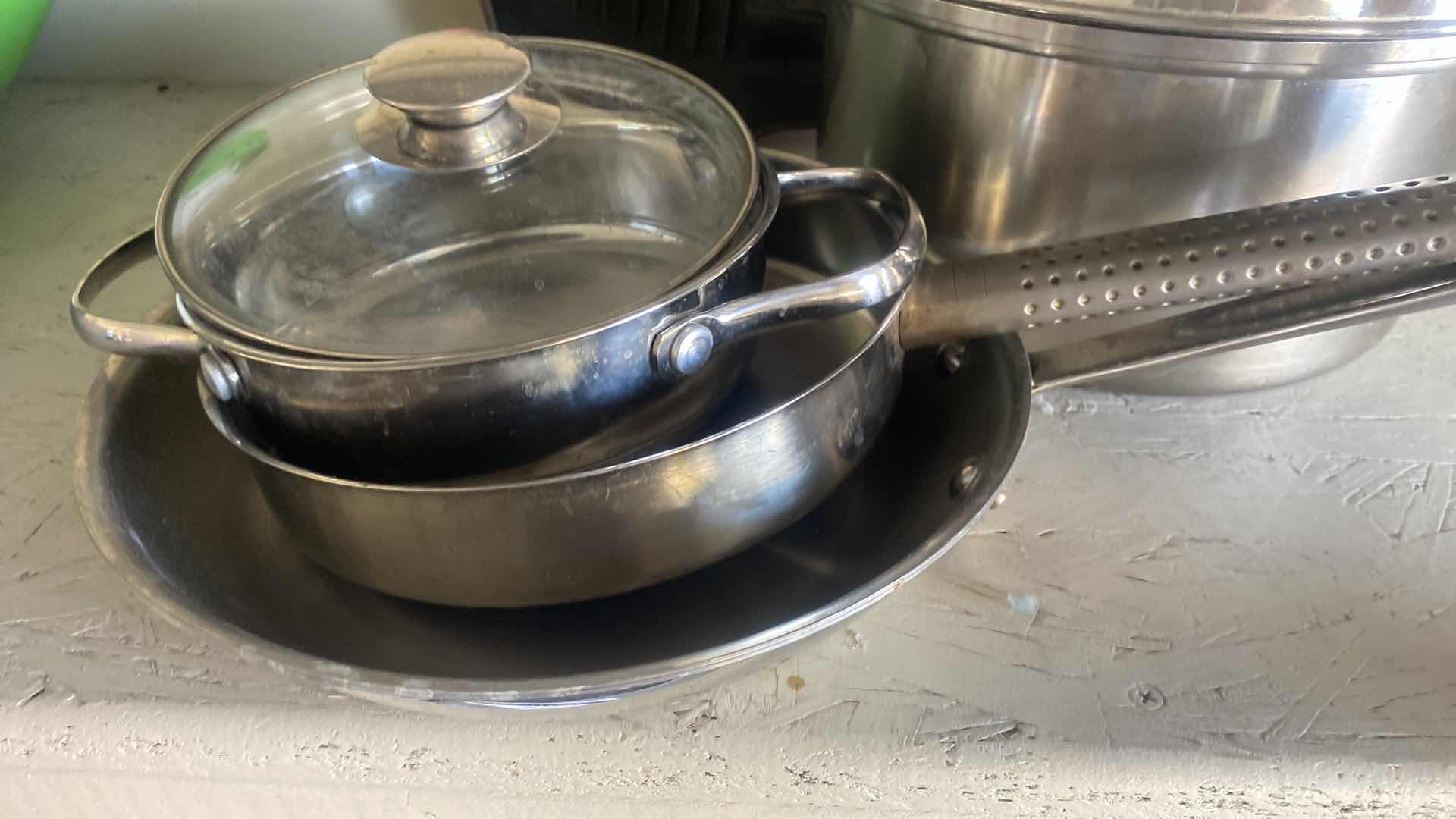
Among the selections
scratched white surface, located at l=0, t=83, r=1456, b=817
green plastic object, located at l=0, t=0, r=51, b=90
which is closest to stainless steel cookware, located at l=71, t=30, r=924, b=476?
scratched white surface, located at l=0, t=83, r=1456, b=817

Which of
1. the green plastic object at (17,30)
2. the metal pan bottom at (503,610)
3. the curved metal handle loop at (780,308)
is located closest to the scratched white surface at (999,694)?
the metal pan bottom at (503,610)

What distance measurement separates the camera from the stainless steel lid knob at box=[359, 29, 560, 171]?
0.37 meters

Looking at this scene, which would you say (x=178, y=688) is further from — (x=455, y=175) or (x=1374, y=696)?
(x=1374, y=696)

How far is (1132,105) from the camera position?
0.38m

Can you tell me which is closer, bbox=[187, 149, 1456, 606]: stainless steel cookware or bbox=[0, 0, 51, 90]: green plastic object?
bbox=[187, 149, 1456, 606]: stainless steel cookware

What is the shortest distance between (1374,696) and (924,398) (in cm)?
21

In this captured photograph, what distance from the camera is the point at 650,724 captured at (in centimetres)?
37

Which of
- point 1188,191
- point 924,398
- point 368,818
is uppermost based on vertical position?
point 1188,191

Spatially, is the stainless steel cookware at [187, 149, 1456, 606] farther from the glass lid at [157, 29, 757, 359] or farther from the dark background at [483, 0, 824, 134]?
the dark background at [483, 0, 824, 134]

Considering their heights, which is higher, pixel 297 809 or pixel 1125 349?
pixel 1125 349

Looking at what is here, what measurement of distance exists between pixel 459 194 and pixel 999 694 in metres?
0.30

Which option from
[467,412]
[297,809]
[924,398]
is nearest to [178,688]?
[297,809]

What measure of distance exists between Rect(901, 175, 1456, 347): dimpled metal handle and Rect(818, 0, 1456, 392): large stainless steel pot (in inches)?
1.0

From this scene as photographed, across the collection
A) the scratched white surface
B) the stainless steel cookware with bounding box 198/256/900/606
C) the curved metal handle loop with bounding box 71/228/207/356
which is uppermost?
the curved metal handle loop with bounding box 71/228/207/356
